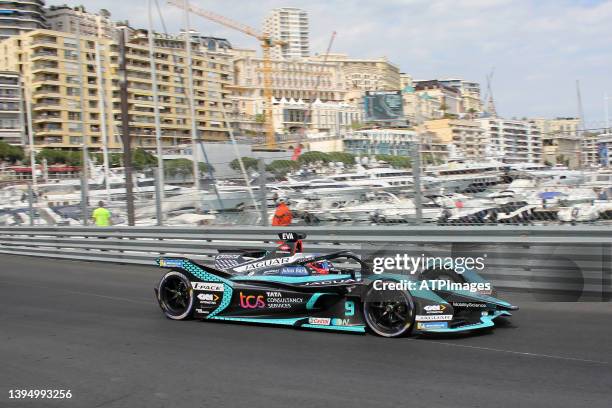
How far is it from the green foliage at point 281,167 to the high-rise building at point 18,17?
4710 inches

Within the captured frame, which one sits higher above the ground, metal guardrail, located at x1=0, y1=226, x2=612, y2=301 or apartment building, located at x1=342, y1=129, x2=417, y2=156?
apartment building, located at x1=342, y1=129, x2=417, y2=156

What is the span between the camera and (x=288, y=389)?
4.96 meters

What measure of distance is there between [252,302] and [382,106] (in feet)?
408

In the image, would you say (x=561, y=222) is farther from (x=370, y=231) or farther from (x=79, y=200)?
(x=79, y=200)

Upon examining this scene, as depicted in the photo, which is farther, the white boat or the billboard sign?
the billboard sign

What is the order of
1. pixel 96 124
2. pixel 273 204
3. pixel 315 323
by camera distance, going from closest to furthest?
pixel 315 323, pixel 273 204, pixel 96 124

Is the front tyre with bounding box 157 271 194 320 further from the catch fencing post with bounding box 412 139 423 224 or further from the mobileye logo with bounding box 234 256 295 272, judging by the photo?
the catch fencing post with bounding box 412 139 423 224

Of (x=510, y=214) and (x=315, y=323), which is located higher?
(x=510, y=214)

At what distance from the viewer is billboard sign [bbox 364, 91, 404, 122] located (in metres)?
126

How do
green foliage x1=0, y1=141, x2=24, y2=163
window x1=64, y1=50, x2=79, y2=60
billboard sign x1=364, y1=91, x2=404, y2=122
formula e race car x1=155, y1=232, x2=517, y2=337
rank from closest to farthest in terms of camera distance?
formula e race car x1=155, y1=232, x2=517, y2=337
green foliage x1=0, y1=141, x2=24, y2=163
window x1=64, y1=50, x2=79, y2=60
billboard sign x1=364, y1=91, x2=404, y2=122

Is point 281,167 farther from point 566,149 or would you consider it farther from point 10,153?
point 10,153

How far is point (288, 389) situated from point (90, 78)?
3400 inches

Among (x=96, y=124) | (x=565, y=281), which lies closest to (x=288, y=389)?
(x=565, y=281)

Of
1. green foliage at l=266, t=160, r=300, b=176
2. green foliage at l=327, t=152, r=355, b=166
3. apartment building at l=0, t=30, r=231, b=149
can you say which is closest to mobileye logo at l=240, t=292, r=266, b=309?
green foliage at l=266, t=160, r=300, b=176
